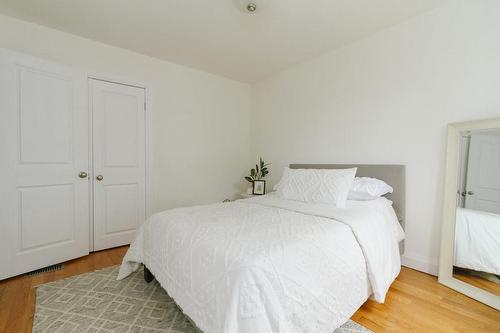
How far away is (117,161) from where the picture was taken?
2.82 meters

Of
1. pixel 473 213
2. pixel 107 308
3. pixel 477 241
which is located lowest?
pixel 107 308

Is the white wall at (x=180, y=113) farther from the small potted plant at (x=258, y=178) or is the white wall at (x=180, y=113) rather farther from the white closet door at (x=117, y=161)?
the small potted plant at (x=258, y=178)

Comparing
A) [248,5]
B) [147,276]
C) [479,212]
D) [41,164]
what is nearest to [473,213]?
[479,212]

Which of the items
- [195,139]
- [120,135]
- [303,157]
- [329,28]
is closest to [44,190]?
[120,135]

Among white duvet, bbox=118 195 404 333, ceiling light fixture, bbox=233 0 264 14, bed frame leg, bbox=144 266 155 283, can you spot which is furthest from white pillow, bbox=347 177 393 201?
bed frame leg, bbox=144 266 155 283

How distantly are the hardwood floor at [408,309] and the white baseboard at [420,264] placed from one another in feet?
0.20

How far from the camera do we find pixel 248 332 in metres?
0.96

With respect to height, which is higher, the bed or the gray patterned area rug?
the bed

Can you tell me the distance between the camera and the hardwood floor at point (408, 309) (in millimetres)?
1472

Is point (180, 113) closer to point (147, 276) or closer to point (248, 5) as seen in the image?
point (248, 5)

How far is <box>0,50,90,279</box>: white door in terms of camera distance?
81.4 inches

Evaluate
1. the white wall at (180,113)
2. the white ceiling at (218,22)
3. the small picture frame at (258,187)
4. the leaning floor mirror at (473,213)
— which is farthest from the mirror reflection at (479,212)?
the white wall at (180,113)

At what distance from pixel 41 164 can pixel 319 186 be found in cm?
273

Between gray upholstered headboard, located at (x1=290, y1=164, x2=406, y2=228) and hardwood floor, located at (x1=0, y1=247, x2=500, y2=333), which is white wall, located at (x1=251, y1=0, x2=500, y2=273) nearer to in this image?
gray upholstered headboard, located at (x1=290, y1=164, x2=406, y2=228)
